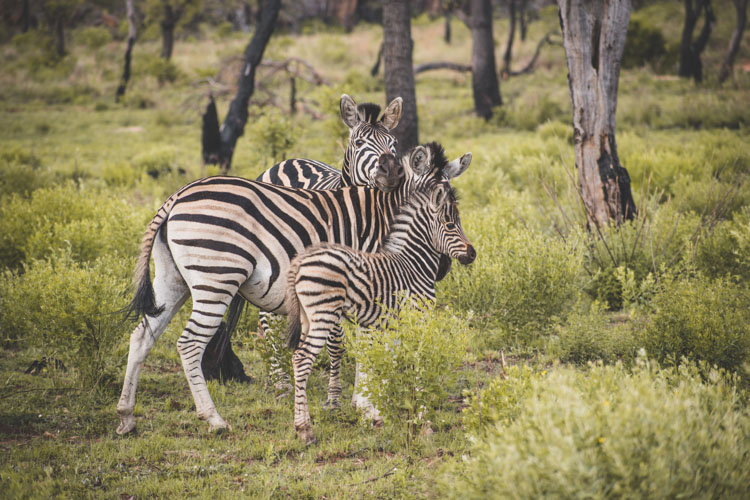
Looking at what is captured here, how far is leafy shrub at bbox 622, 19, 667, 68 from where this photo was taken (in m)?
26.2

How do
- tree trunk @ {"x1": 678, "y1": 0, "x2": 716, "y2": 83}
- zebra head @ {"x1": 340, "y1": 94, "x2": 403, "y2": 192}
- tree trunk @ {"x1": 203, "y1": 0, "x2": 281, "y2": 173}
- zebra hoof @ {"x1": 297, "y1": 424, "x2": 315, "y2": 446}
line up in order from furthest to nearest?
tree trunk @ {"x1": 678, "y1": 0, "x2": 716, "y2": 83} → tree trunk @ {"x1": 203, "y1": 0, "x2": 281, "y2": 173} → zebra head @ {"x1": 340, "y1": 94, "x2": 403, "y2": 192} → zebra hoof @ {"x1": 297, "y1": 424, "x2": 315, "y2": 446}

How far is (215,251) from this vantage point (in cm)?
494

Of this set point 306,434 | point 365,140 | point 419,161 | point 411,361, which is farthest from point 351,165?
point 306,434

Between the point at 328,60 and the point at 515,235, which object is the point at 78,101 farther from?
the point at 515,235

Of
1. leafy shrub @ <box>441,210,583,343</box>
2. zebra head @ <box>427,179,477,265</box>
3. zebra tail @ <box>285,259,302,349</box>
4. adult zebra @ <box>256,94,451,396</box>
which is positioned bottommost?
leafy shrub @ <box>441,210,583,343</box>

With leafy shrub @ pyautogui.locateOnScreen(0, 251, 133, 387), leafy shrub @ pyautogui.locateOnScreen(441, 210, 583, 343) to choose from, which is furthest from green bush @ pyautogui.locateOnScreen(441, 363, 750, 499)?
leafy shrub @ pyautogui.locateOnScreen(0, 251, 133, 387)

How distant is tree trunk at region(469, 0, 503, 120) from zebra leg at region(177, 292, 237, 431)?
16080mm

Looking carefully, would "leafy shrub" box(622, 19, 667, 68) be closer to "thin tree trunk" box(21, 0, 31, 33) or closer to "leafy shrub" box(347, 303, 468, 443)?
"leafy shrub" box(347, 303, 468, 443)

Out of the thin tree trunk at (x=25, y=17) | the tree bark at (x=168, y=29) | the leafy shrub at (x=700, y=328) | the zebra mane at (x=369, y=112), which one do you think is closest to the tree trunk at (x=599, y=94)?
the leafy shrub at (x=700, y=328)

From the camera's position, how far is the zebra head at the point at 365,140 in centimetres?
645

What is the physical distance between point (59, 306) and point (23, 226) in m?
3.55

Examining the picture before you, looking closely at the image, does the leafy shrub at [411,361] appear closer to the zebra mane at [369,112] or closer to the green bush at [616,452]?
the green bush at [616,452]

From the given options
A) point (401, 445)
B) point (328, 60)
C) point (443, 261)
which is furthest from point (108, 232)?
point (328, 60)

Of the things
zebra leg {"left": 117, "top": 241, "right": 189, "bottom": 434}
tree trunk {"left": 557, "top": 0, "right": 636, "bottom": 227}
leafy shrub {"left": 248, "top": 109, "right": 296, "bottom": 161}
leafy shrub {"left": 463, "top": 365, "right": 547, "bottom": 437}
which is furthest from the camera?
leafy shrub {"left": 248, "top": 109, "right": 296, "bottom": 161}
